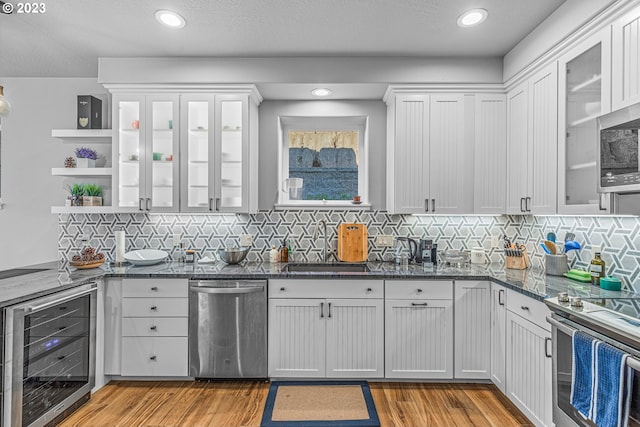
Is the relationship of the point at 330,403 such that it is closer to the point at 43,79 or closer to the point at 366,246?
the point at 366,246

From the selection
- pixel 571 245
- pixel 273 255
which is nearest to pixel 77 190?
pixel 273 255

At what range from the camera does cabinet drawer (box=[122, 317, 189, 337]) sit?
2.76 m

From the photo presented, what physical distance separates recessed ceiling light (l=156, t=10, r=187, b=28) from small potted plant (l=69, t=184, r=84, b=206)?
5.76 ft

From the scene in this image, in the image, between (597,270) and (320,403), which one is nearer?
(597,270)

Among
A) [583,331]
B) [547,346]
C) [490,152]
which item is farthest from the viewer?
[490,152]

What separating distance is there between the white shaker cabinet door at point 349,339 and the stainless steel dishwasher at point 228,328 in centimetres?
52

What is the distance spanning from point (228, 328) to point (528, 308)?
2102 millimetres

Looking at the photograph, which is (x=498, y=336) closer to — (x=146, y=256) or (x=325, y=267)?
(x=325, y=267)

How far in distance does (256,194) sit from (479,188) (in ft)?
6.55

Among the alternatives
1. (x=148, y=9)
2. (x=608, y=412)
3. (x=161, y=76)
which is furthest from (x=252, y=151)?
(x=608, y=412)

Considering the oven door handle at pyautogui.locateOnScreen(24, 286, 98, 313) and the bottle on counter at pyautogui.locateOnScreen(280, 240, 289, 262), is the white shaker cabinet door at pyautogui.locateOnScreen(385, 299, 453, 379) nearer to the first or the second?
the bottle on counter at pyautogui.locateOnScreen(280, 240, 289, 262)

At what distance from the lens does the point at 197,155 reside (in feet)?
10.2

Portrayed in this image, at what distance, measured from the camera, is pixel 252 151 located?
126 inches

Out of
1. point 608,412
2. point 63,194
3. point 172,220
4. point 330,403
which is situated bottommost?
point 330,403
